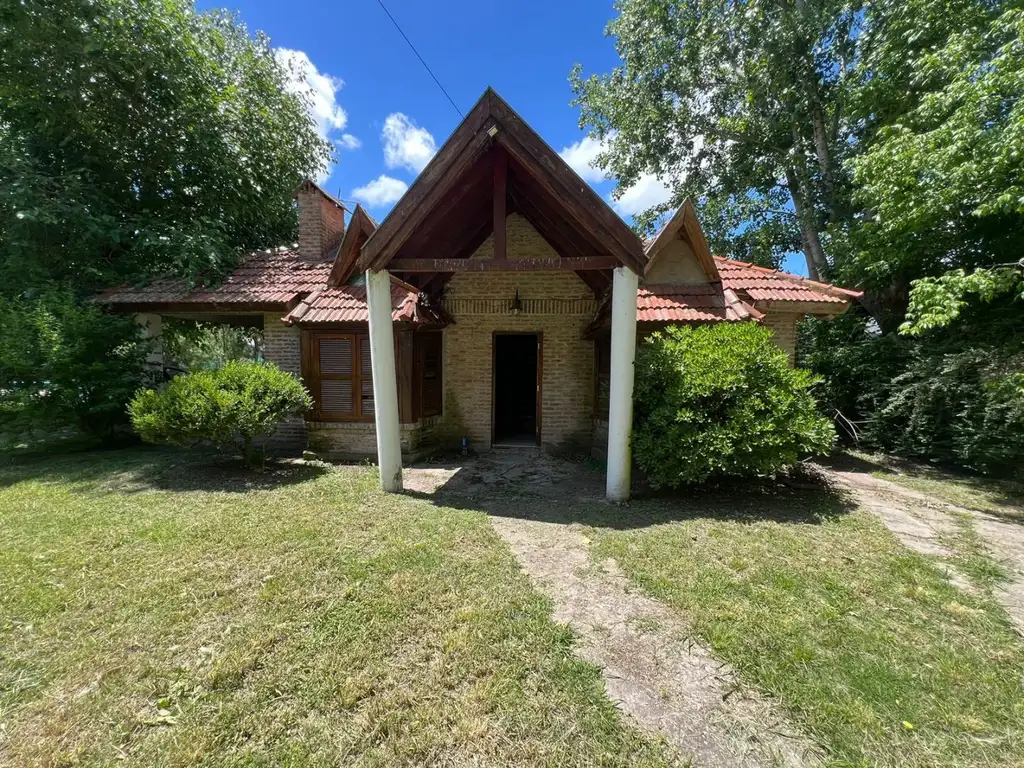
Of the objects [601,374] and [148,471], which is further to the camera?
[601,374]

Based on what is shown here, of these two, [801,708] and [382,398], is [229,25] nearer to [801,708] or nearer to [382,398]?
[382,398]

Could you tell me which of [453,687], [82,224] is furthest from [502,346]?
[453,687]

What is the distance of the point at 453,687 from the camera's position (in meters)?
2.51

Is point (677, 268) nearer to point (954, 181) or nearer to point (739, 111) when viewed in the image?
point (954, 181)

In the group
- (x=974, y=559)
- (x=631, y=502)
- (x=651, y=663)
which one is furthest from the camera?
(x=631, y=502)

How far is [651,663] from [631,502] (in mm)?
3130

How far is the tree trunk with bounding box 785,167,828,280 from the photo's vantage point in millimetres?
12938

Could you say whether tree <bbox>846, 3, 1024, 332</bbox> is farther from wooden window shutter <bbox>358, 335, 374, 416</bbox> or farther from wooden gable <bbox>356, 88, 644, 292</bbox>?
wooden window shutter <bbox>358, 335, 374, 416</bbox>

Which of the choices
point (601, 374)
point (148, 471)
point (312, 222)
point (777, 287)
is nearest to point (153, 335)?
point (148, 471)

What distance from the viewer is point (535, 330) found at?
9.13m

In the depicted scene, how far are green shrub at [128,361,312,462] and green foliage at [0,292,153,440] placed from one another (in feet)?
→ 6.73

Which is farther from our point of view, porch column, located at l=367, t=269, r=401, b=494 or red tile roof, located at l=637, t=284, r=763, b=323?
red tile roof, located at l=637, t=284, r=763, b=323

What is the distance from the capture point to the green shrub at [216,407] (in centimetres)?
635

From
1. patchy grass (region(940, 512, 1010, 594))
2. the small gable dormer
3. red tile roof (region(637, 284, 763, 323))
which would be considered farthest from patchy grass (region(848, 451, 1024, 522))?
the small gable dormer
